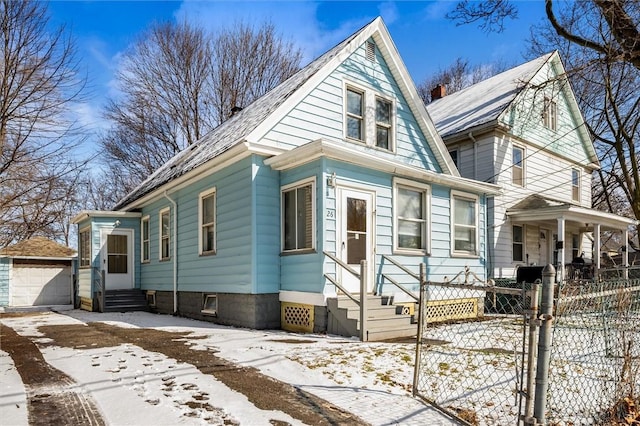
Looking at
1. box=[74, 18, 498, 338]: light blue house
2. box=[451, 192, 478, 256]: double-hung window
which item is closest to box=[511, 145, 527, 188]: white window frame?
box=[74, 18, 498, 338]: light blue house

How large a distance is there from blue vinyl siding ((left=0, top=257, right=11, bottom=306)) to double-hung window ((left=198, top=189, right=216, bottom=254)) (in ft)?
42.0

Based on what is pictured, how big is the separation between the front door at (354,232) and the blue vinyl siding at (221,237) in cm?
186

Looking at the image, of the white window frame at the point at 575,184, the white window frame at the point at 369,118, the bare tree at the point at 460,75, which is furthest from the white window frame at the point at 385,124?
the bare tree at the point at 460,75

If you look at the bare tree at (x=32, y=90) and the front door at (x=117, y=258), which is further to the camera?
the front door at (x=117, y=258)

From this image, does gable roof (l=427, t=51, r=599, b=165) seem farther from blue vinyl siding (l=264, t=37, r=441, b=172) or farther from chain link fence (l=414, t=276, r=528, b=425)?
chain link fence (l=414, t=276, r=528, b=425)

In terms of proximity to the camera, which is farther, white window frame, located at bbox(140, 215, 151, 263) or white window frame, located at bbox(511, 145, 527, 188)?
white window frame, located at bbox(511, 145, 527, 188)

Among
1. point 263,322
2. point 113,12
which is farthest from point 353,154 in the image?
point 113,12

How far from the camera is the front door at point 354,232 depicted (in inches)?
344

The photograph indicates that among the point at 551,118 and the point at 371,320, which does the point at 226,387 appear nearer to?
the point at 371,320

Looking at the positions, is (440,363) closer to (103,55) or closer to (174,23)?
(103,55)

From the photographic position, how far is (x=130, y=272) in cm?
1533

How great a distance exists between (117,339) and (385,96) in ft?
28.1

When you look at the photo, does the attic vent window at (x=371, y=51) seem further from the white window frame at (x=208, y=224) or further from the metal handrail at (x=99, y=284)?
the metal handrail at (x=99, y=284)

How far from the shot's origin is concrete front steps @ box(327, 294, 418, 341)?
25.4ft
